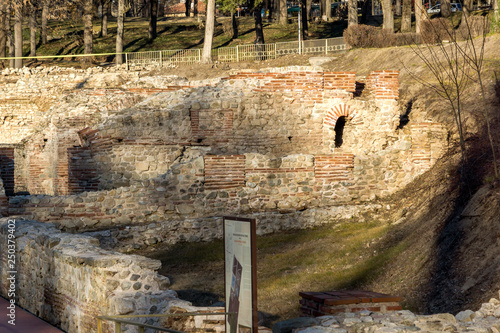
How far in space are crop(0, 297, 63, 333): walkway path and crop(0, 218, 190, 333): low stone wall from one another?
12 centimetres

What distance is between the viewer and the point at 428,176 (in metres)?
12.8

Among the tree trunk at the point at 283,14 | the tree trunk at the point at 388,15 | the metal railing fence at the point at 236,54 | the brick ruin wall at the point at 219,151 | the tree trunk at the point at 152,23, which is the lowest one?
the brick ruin wall at the point at 219,151

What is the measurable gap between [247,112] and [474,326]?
1057 centimetres

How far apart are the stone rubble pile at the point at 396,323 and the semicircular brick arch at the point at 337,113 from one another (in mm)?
9894

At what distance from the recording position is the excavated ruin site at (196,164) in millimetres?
11578

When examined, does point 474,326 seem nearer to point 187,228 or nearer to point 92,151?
point 187,228

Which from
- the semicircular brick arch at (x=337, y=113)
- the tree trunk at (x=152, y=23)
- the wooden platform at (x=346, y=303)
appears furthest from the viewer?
the tree trunk at (x=152, y=23)

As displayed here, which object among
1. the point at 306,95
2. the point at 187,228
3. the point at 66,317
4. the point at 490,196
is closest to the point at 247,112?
the point at 306,95

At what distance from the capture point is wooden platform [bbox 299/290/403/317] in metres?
5.79

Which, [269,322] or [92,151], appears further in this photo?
[92,151]

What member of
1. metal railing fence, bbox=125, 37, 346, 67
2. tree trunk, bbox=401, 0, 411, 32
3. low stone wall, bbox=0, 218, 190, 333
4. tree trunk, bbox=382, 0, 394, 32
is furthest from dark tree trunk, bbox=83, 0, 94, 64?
low stone wall, bbox=0, 218, 190, 333

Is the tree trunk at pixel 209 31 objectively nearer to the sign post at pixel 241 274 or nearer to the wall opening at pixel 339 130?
the wall opening at pixel 339 130

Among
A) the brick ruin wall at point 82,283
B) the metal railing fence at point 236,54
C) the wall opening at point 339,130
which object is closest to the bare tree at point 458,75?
the wall opening at point 339,130

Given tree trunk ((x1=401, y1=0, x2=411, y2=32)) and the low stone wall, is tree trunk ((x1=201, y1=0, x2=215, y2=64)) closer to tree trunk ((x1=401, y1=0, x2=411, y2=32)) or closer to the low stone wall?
tree trunk ((x1=401, y1=0, x2=411, y2=32))
